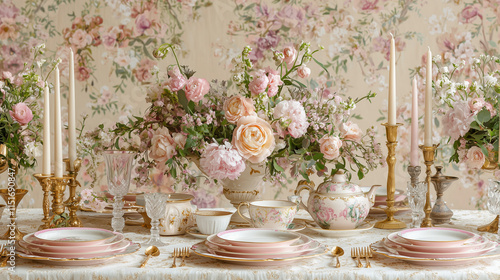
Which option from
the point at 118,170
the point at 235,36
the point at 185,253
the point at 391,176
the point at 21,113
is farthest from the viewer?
the point at 235,36

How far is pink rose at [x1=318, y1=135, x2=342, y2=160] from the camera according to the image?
5.08 ft

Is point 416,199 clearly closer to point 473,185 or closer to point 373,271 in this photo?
point 373,271

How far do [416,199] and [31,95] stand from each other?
43.0 inches

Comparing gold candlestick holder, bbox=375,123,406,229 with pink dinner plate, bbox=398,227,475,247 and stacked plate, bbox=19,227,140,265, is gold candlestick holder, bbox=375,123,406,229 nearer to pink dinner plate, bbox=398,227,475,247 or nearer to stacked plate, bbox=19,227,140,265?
pink dinner plate, bbox=398,227,475,247

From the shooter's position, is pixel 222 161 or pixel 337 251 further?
pixel 222 161

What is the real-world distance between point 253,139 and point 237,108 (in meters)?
0.10

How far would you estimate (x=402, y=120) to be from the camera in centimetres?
312

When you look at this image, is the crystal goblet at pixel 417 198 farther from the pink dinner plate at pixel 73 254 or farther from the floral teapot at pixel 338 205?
the pink dinner plate at pixel 73 254

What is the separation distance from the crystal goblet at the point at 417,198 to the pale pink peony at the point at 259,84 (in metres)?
0.46

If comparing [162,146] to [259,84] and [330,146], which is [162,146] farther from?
[330,146]

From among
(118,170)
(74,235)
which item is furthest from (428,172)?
(74,235)

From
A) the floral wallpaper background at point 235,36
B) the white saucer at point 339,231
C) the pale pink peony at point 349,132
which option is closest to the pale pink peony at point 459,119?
the pale pink peony at point 349,132

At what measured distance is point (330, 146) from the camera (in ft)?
5.08

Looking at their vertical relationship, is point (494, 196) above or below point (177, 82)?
below
